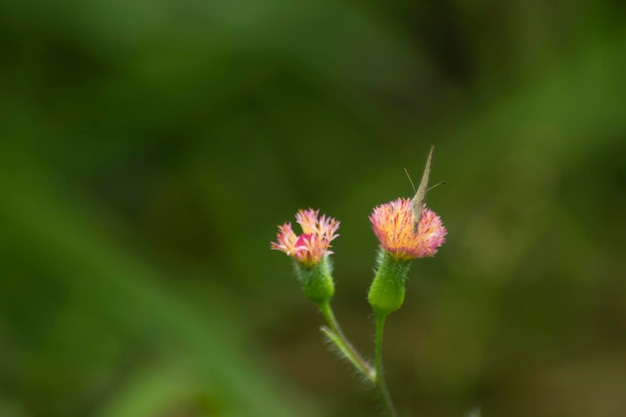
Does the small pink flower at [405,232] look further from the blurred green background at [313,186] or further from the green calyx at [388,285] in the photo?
the blurred green background at [313,186]

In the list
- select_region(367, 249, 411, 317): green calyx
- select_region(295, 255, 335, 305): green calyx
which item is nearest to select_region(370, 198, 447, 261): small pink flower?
select_region(367, 249, 411, 317): green calyx

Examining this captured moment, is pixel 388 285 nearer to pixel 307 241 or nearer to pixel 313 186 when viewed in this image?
pixel 307 241

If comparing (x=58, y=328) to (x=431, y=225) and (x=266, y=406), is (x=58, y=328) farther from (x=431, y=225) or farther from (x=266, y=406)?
(x=431, y=225)

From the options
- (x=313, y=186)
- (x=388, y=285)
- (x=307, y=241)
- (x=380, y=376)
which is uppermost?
(x=313, y=186)

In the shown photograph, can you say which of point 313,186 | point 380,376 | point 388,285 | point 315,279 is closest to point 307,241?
point 315,279

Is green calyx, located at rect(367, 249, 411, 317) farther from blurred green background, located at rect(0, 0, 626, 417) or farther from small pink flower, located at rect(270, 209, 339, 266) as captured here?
blurred green background, located at rect(0, 0, 626, 417)

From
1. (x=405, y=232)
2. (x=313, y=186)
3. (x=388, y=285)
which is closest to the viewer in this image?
(x=405, y=232)
